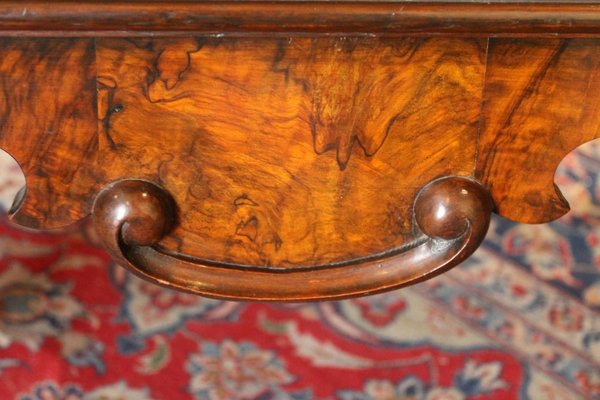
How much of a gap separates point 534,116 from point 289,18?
17cm

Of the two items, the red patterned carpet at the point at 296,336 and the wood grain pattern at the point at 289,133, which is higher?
the red patterned carpet at the point at 296,336

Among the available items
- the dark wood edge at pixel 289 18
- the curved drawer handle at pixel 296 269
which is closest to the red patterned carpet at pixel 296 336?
the curved drawer handle at pixel 296 269

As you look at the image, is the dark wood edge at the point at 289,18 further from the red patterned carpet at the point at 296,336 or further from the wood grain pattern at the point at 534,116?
the red patterned carpet at the point at 296,336

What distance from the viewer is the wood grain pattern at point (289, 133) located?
0.49 m

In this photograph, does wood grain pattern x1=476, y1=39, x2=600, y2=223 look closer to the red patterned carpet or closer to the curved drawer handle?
the curved drawer handle

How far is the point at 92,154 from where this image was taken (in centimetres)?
51

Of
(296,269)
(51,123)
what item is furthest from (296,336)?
(51,123)

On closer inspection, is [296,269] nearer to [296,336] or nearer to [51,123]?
[51,123]

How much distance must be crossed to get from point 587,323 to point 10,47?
2.88ft

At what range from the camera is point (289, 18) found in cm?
45

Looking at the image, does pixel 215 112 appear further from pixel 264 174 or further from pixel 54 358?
pixel 54 358

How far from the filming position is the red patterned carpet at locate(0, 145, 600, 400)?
982 mm

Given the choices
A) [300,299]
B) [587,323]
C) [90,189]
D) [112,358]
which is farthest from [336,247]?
[587,323]

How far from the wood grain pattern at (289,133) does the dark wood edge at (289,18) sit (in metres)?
0.03
